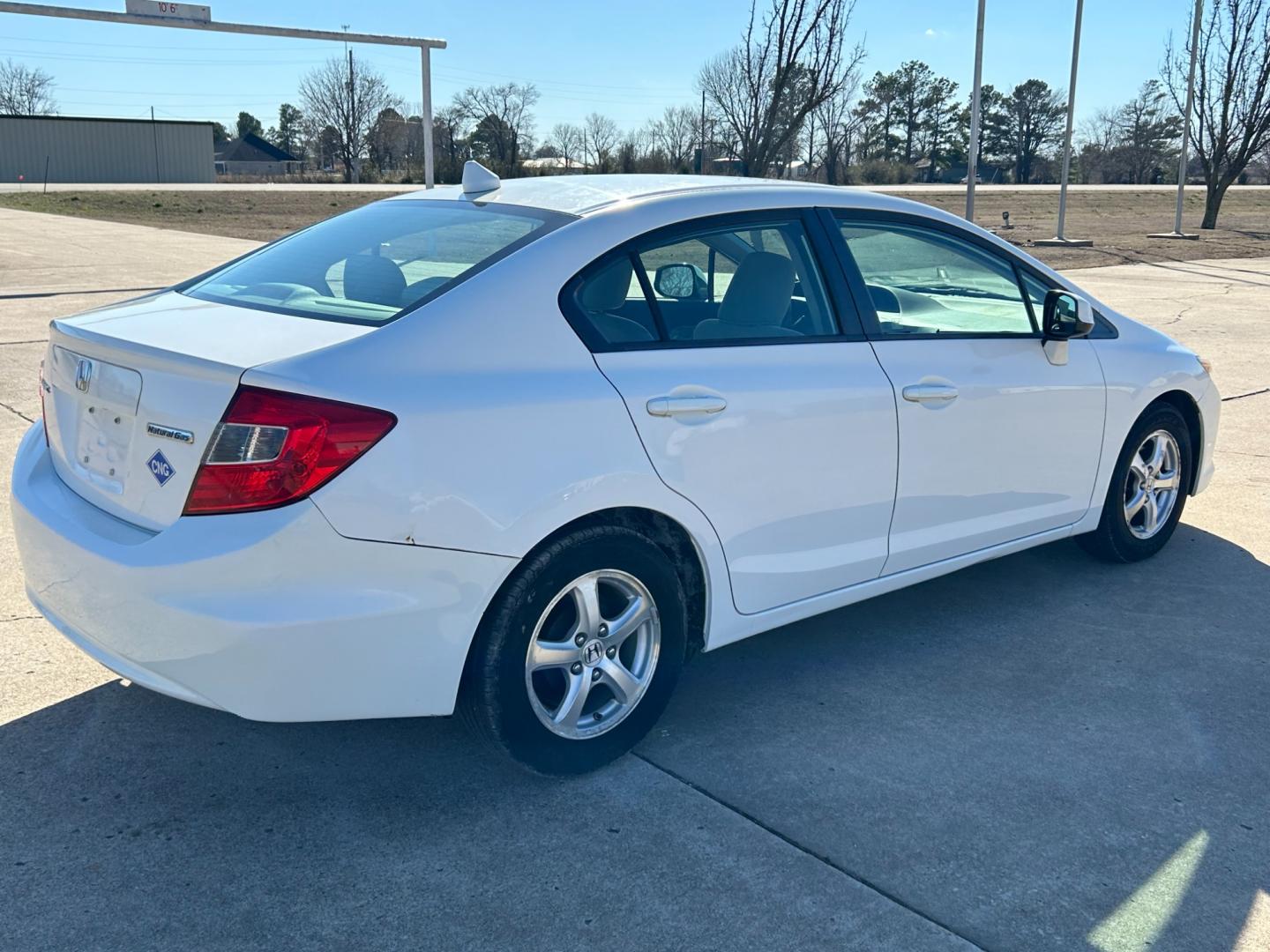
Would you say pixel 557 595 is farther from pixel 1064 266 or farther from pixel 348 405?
pixel 1064 266

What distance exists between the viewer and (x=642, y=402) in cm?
322

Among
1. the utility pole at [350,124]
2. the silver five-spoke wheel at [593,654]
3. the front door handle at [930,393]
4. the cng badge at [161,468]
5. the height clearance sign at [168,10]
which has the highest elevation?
the utility pole at [350,124]

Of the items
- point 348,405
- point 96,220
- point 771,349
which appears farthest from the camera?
point 96,220

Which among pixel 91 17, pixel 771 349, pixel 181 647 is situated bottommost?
pixel 181 647

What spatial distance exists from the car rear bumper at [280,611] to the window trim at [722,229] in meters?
0.72

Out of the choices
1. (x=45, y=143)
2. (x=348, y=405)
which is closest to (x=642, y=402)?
(x=348, y=405)

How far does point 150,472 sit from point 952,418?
2.51 meters

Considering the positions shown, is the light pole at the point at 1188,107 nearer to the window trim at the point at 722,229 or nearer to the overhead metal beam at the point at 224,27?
the overhead metal beam at the point at 224,27

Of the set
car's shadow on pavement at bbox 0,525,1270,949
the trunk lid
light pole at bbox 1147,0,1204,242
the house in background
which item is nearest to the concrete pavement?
car's shadow on pavement at bbox 0,525,1270,949

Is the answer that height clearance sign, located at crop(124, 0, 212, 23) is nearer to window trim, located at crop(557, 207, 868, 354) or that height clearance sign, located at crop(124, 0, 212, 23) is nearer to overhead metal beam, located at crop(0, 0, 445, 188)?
overhead metal beam, located at crop(0, 0, 445, 188)

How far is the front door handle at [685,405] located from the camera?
3.24 metres

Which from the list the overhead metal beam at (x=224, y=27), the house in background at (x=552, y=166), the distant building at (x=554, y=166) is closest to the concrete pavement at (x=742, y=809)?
the overhead metal beam at (x=224, y=27)

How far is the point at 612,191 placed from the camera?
12.1 ft

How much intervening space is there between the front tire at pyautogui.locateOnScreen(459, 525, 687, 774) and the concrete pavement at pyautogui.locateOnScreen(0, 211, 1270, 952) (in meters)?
0.15
